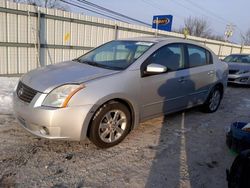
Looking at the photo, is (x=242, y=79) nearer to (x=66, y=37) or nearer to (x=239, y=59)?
(x=239, y=59)

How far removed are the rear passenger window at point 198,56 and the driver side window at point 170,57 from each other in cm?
31

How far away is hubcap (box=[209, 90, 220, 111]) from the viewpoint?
5.39 meters

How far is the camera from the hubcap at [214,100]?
17.7 ft

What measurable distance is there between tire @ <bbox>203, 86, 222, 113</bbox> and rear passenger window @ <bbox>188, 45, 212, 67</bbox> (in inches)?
27.9

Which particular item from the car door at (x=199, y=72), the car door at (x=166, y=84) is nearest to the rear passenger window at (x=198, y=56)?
the car door at (x=199, y=72)

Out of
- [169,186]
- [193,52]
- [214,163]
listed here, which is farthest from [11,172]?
[193,52]

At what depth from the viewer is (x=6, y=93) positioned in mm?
5480

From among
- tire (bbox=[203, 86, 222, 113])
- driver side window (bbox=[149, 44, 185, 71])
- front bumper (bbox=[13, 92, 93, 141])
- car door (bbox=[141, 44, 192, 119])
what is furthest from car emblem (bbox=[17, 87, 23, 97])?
tire (bbox=[203, 86, 222, 113])

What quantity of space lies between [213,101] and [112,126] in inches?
122

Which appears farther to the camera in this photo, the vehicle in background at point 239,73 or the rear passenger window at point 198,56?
the vehicle in background at point 239,73

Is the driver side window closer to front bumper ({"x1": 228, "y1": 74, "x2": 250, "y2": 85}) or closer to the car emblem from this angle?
the car emblem

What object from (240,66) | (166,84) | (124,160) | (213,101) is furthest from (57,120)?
(240,66)

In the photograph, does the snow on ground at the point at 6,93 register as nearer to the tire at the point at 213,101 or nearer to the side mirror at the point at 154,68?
the side mirror at the point at 154,68

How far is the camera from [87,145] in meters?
3.39
